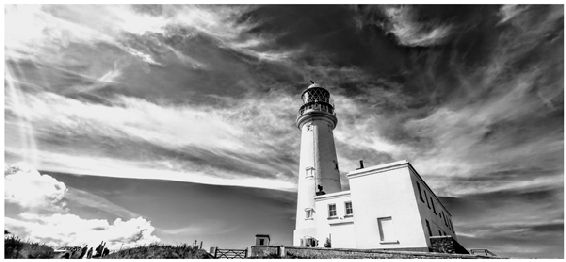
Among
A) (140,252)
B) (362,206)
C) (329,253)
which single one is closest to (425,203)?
(362,206)

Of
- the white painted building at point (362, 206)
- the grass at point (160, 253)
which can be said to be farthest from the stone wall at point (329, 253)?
the grass at point (160, 253)

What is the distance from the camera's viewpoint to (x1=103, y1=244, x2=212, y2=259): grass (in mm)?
17750

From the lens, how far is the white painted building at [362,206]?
16469 millimetres

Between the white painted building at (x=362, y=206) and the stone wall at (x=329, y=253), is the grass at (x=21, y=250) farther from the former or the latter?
the white painted building at (x=362, y=206)

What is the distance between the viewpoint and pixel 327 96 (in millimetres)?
31812

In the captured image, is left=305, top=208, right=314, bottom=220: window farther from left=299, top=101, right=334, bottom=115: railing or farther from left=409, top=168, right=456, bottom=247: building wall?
left=299, top=101, right=334, bottom=115: railing

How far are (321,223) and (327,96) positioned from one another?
1618cm

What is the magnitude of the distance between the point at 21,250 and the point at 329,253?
1609 cm

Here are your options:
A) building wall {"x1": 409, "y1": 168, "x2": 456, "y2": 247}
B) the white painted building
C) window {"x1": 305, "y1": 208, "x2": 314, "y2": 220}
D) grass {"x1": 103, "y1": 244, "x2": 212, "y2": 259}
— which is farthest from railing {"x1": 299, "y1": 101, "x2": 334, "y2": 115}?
grass {"x1": 103, "y1": 244, "x2": 212, "y2": 259}

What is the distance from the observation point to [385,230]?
667 inches

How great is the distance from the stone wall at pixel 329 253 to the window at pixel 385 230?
10.5ft

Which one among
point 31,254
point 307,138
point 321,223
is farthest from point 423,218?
point 31,254

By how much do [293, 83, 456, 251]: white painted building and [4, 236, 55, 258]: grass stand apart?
55.5 feet

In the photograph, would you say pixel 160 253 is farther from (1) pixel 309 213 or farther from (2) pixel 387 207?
(2) pixel 387 207
